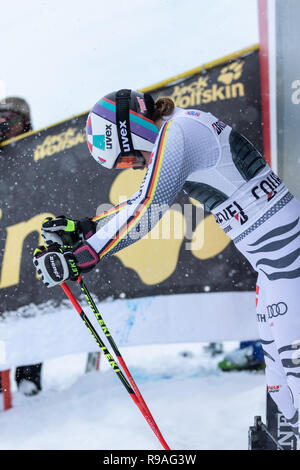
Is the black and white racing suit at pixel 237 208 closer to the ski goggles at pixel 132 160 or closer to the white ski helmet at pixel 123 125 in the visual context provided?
the white ski helmet at pixel 123 125

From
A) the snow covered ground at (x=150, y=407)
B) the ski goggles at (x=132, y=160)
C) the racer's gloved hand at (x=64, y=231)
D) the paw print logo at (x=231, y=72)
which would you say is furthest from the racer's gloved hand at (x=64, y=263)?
the paw print logo at (x=231, y=72)

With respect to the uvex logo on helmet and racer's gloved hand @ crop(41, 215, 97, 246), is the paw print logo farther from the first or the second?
racer's gloved hand @ crop(41, 215, 97, 246)

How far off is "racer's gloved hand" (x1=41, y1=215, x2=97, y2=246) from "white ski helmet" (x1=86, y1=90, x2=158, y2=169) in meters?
0.33

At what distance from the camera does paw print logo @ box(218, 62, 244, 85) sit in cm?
317

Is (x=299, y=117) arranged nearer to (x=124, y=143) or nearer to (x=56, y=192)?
(x=124, y=143)

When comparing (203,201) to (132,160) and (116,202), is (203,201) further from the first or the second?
(116,202)

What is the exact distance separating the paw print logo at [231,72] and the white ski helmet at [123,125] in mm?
1383

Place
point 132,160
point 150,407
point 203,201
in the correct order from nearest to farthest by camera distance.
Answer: point 203,201
point 132,160
point 150,407

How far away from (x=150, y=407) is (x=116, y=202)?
1.53m

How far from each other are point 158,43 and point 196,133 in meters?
2.27

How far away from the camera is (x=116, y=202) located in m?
3.57

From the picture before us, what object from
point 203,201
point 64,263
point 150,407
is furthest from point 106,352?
point 150,407

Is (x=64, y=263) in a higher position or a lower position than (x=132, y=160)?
lower

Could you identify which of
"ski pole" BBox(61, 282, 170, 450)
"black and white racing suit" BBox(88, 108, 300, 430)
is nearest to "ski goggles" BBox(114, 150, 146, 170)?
"black and white racing suit" BBox(88, 108, 300, 430)
